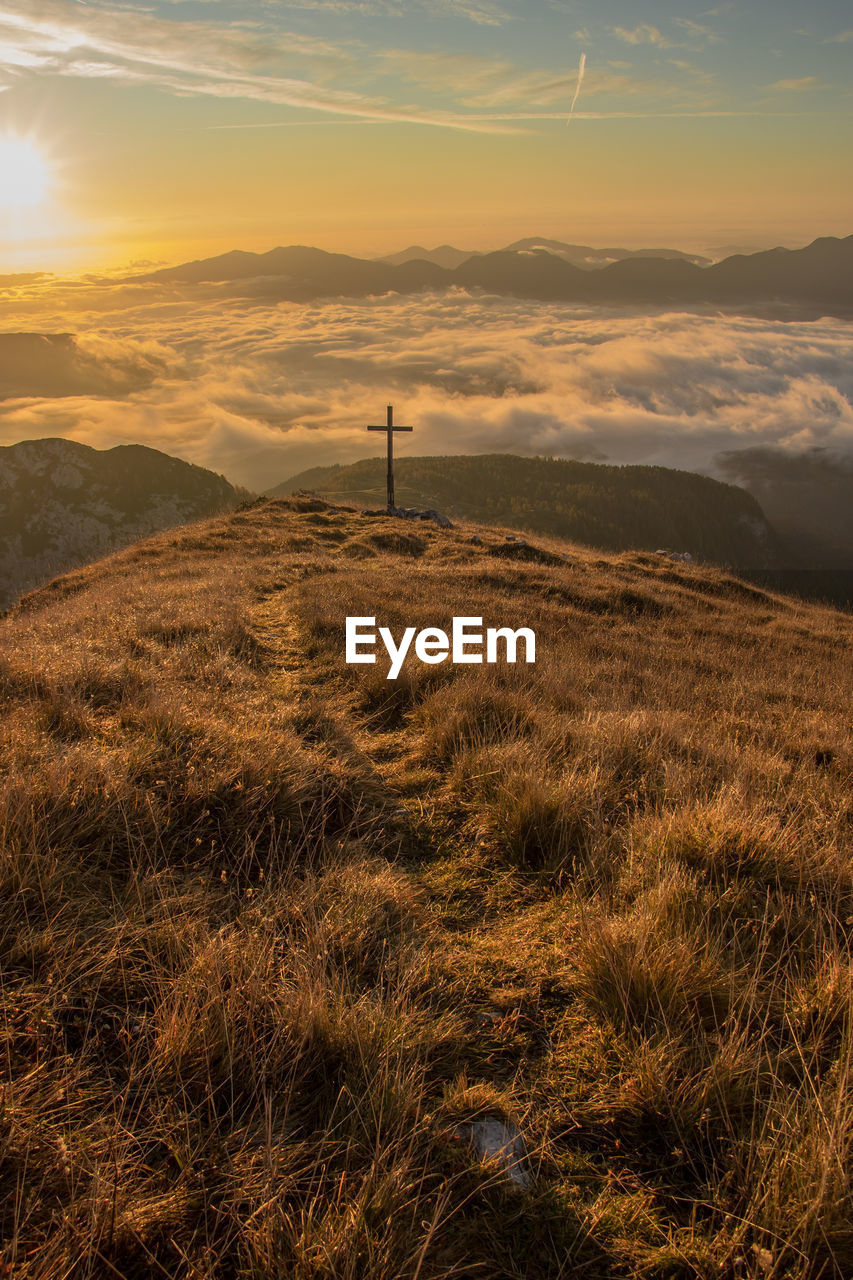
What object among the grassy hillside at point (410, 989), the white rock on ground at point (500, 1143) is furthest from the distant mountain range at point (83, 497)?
the white rock on ground at point (500, 1143)

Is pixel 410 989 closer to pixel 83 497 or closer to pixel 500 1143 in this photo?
pixel 500 1143

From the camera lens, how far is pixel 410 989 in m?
2.85

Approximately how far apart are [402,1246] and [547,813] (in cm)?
268

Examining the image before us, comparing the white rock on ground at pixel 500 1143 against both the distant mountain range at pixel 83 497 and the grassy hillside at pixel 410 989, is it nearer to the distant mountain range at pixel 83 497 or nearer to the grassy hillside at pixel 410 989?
the grassy hillside at pixel 410 989

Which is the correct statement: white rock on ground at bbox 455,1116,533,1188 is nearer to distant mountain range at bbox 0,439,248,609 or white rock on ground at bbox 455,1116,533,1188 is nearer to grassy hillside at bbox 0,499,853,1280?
grassy hillside at bbox 0,499,853,1280

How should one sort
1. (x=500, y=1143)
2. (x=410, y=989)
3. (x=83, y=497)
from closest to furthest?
(x=500, y=1143) < (x=410, y=989) < (x=83, y=497)

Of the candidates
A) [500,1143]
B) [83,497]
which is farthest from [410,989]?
[83,497]

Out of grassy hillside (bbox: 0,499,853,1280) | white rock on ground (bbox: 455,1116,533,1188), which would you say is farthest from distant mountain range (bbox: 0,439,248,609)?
white rock on ground (bbox: 455,1116,533,1188)

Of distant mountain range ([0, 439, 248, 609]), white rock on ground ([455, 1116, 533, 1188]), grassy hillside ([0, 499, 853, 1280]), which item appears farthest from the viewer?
distant mountain range ([0, 439, 248, 609])

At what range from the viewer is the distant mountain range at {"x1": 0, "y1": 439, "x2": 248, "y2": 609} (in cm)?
11494

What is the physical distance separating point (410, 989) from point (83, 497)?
134 meters

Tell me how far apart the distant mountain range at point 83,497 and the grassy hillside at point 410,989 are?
116552mm

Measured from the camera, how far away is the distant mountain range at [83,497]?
115 meters

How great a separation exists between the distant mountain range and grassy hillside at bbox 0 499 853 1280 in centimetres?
11655
